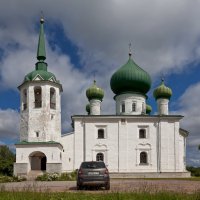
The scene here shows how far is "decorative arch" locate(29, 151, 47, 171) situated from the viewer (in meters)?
36.2

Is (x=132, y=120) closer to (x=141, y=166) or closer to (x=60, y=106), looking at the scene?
(x=141, y=166)

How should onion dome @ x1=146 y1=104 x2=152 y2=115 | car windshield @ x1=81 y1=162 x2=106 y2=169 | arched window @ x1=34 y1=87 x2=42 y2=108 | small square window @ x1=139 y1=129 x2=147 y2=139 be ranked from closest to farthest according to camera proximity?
car windshield @ x1=81 y1=162 x2=106 y2=169 < arched window @ x1=34 y1=87 x2=42 y2=108 < small square window @ x1=139 y1=129 x2=147 y2=139 < onion dome @ x1=146 y1=104 x2=152 y2=115

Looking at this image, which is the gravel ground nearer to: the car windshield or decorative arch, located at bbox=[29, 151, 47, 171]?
the car windshield

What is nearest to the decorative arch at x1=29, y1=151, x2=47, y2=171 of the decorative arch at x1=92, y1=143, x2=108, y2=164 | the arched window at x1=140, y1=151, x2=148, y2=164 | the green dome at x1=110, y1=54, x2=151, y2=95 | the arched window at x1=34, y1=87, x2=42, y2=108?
the arched window at x1=34, y1=87, x2=42, y2=108

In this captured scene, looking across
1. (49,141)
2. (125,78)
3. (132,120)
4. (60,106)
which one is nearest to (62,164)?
(49,141)

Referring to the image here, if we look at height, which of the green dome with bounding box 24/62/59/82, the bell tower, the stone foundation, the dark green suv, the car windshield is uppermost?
the green dome with bounding box 24/62/59/82

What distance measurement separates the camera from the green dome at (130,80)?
136ft

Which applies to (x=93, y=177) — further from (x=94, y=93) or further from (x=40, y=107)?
(x=94, y=93)

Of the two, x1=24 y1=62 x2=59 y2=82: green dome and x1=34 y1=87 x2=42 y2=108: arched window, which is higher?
x1=24 y1=62 x2=59 y2=82: green dome

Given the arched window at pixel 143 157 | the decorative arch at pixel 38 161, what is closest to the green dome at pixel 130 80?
the arched window at pixel 143 157

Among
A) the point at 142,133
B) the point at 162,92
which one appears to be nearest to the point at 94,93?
the point at 142,133

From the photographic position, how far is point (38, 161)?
121 feet

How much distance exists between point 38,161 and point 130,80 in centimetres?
1299

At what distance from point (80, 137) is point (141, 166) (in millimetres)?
6713
